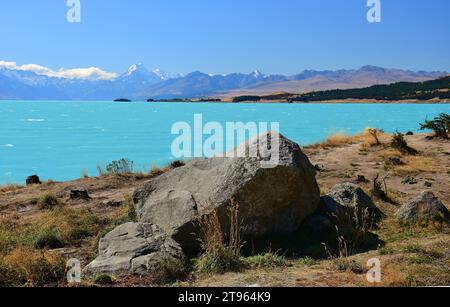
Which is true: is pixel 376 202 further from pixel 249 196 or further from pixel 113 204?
pixel 113 204

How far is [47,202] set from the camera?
1500 centimetres

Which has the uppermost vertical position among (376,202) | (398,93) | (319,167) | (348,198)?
(398,93)

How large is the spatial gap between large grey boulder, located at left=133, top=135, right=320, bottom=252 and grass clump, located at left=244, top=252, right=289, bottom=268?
85cm

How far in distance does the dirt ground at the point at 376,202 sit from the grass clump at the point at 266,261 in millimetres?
168

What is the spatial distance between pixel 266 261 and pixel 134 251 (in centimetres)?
228

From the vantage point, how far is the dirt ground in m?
7.21

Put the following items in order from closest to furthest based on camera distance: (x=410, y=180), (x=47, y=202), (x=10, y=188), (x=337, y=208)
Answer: (x=337, y=208)
(x=47, y=202)
(x=410, y=180)
(x=10, y=188)

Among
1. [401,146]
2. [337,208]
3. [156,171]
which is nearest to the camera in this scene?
[337,208]

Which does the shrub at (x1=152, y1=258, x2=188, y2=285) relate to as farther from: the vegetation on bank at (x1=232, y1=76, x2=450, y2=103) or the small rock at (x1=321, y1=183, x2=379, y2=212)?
the vegetation on bank at (x1=232, y1=76, x2=450, y2=103)

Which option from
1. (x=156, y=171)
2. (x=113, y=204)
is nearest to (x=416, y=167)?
(x=156, y=171)

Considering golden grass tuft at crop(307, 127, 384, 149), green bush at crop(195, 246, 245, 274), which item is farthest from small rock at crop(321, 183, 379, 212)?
golden grass tuft at crop(307, 127, 384, 149)

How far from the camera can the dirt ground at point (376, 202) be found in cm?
721

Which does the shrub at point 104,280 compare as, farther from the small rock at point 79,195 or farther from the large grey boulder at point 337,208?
the small rock at point 79,195

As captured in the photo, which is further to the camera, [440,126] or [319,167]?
[440,126]
